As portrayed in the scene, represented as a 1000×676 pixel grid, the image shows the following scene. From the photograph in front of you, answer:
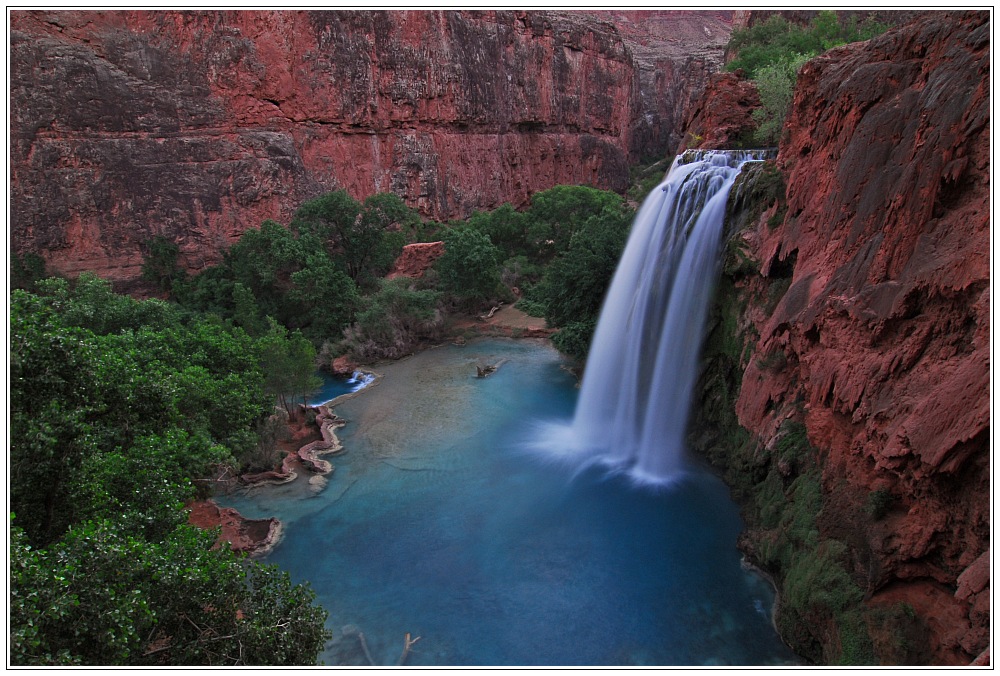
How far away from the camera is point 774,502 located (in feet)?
39.4

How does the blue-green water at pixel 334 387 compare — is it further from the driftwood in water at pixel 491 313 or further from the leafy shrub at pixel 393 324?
the driftwood in water at pixel 491 313

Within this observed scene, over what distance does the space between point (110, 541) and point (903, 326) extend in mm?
10590

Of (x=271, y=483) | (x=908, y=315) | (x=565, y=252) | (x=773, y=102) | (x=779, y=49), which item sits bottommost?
(x=271, y=483)

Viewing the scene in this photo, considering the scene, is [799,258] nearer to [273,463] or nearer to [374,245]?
[273,463]

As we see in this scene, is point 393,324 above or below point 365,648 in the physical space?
above

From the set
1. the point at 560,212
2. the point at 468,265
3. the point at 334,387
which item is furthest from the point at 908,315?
the point at 560,212

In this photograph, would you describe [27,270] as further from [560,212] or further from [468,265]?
[560,212]

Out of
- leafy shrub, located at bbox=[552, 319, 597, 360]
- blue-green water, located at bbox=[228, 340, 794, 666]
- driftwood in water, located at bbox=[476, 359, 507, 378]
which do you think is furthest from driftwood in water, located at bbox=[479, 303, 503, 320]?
blue-green water, located at bbox=[228, 340, 794, 666]

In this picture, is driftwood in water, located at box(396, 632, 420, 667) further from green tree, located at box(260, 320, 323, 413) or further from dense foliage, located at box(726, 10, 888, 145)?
dense foliage, located at box(726, 10, 888, 145)

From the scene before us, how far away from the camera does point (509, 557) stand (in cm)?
1223

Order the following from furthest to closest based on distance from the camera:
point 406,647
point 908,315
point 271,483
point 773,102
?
point 773,102 < point 271,483 < point 406,647 < point 908,315

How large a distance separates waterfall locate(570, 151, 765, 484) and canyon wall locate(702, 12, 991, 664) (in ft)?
11.2

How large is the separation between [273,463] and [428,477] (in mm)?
4475

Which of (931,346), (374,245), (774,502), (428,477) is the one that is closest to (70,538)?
(428,477)
